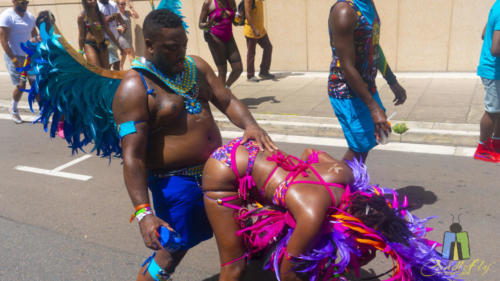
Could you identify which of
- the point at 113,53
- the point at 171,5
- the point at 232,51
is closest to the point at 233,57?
the point at 232,51

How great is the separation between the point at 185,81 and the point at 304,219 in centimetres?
102

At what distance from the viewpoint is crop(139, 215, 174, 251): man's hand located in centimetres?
220

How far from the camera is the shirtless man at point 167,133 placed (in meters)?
2.33

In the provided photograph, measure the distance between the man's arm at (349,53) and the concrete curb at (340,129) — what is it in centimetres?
265

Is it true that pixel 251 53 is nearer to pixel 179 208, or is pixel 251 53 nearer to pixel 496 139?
pixel 496 139

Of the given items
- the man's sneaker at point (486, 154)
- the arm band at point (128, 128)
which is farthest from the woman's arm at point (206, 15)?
the arm band at point (128, 128)

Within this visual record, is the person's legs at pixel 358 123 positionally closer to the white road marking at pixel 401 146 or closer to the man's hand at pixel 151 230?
the man's hand at pixel 151 230

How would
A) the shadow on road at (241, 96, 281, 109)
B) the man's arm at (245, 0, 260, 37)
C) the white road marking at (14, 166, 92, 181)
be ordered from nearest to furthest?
1. the white road marking at (14, 166, 92, 181)
2. the shadow on road at (241, 96, 281, 109)
3. the man's arm at (245, 0, 260, 37)

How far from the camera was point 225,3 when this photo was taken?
7.05 metres

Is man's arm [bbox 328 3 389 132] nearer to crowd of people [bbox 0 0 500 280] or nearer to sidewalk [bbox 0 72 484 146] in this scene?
crowd of people [bbox 0 0 500 280]

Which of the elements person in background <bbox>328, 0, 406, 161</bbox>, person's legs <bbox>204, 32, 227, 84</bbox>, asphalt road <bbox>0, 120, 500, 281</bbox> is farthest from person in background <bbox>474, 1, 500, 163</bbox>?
person's legs <bbox>204, 32, 227, 84</bbox>

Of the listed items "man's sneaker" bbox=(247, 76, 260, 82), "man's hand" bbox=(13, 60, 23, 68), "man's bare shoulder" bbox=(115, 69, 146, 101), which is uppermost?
"man's bare shoulder" bbox=(115, 69, 146, 101)

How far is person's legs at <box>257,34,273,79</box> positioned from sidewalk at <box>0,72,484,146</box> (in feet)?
1.10

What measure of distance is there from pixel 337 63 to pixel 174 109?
154 centimetres
